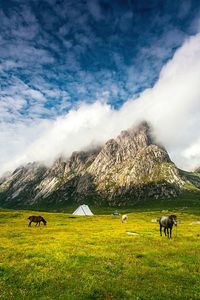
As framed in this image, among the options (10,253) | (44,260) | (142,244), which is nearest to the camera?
(44,260)

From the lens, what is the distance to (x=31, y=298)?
55.6ft

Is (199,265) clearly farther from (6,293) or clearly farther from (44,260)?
(6,293)

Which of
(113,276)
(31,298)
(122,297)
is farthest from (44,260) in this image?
(122,297)

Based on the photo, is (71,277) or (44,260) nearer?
(71,277)

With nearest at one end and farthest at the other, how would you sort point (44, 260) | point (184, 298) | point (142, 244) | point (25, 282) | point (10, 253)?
point (184, 298) < point (25, 282) < point (44, 260) < point (10, 253) < point (142, 244)

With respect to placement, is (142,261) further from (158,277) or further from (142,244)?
(142,244)

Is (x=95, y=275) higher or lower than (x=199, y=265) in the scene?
lower

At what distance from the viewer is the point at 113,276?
70.7ft

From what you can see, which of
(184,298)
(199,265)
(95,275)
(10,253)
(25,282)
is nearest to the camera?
(184,298)

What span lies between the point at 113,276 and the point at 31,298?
684 centimetres

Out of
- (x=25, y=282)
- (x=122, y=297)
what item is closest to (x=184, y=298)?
(x=122, y=297)

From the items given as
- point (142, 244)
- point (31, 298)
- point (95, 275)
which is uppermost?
point (142, 244)

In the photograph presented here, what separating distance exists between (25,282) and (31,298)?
3.13 metres

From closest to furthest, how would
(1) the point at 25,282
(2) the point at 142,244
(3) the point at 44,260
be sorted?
(1) the point at 25,282 < (3) the point at 44,260 < (2) the point at 142,244
